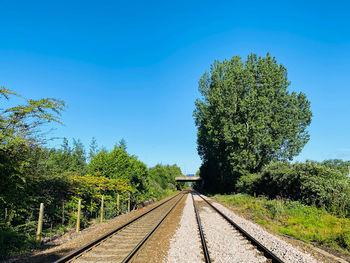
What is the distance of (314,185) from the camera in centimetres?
1240

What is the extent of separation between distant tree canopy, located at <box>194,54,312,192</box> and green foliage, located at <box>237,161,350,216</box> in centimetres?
659

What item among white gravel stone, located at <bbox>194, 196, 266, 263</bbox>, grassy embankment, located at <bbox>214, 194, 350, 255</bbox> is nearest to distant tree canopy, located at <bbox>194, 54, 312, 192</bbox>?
grassy embankment, located at <bbox>214, 194, 350, 255</bbox>

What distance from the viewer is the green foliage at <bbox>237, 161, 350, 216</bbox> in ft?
36.7

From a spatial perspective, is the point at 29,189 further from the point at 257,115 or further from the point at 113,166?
the point at 257,115

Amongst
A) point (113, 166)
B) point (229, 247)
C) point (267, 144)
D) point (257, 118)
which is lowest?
point (229, 247)

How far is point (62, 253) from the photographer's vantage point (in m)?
6.38

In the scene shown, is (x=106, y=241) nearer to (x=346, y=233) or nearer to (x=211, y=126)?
(x=346, y=233)

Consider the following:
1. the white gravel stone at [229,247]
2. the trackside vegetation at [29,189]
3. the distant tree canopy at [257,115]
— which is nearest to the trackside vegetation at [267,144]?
the distant tree canopy at [257,115]

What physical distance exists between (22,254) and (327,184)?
15.0 meters

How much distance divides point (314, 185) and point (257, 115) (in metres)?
13.0

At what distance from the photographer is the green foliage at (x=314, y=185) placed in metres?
11.2

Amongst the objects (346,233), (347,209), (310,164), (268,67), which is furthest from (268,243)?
(268,67)

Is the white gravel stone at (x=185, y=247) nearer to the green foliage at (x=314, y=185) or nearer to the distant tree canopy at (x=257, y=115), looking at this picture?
the green foliage at (x=314, y=185)

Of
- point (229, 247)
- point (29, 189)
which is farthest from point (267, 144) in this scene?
point (29, 189)
